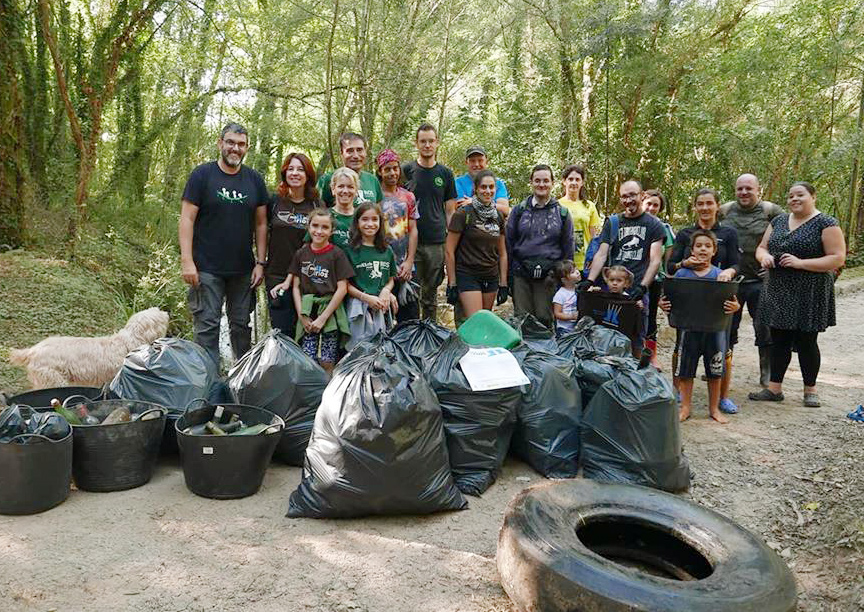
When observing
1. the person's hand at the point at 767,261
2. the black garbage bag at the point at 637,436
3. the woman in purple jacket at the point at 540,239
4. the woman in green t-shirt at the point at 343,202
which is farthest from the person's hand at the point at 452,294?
the person's hand at the point at 767,261

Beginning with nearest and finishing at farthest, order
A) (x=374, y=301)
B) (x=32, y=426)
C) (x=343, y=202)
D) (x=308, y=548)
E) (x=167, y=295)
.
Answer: (x=308, y=548) → (x=32, y=426) → (x=374, y=301) → (x=343, y=202) → (x=167, y=295)

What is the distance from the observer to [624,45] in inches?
424

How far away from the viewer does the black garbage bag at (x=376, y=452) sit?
107 inches

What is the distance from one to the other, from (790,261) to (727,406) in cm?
116

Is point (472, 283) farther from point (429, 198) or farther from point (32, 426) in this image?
point (32, 426)

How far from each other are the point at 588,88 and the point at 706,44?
2.32m

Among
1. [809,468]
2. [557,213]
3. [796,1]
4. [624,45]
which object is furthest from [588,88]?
[809,468]

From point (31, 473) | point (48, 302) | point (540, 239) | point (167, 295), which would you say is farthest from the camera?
point (167, 295)

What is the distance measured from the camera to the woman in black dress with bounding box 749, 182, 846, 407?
14.6 ft

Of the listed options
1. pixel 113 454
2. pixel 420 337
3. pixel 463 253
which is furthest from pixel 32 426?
pixel 463 253

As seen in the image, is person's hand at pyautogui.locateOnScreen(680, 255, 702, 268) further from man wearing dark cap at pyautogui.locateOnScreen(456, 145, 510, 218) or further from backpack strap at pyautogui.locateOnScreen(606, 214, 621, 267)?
man wearing dark cap at pyautogui.locateOnScreen(456, 145, 510, 218)

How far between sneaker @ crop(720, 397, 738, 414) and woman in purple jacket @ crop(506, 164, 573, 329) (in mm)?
1462

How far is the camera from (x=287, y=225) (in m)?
4.22

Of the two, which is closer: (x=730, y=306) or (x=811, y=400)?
(x=730, y=306)
